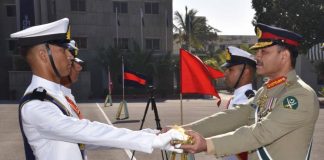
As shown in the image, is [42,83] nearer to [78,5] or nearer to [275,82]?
[275,82]

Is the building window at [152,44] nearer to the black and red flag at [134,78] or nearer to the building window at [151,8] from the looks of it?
the building window at [151,8]

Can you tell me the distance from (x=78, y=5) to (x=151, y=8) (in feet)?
25.4

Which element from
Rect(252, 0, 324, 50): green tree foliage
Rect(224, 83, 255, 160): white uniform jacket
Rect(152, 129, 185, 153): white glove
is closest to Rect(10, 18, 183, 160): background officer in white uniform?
Rect(152, 129, 185, 153): white glove

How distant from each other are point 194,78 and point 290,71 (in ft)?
6.98

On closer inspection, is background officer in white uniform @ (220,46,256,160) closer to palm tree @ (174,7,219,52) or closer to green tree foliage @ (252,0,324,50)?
green tree foliage @ (252,0,324,50)

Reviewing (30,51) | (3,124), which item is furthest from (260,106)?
(3,124)

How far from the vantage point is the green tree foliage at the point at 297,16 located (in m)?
29.1

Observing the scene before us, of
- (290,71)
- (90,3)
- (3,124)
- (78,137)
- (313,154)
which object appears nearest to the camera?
(78,137)

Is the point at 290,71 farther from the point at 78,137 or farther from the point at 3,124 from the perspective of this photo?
the point at 3,124

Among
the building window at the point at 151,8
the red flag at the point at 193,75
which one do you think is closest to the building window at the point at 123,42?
the building window at the point at 151,8

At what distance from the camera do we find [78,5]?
35.0 m

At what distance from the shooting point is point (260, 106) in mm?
2867

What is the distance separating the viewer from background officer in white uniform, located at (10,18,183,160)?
235 cm

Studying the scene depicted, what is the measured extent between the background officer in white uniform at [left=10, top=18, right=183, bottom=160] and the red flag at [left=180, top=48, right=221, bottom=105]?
7.70ft
